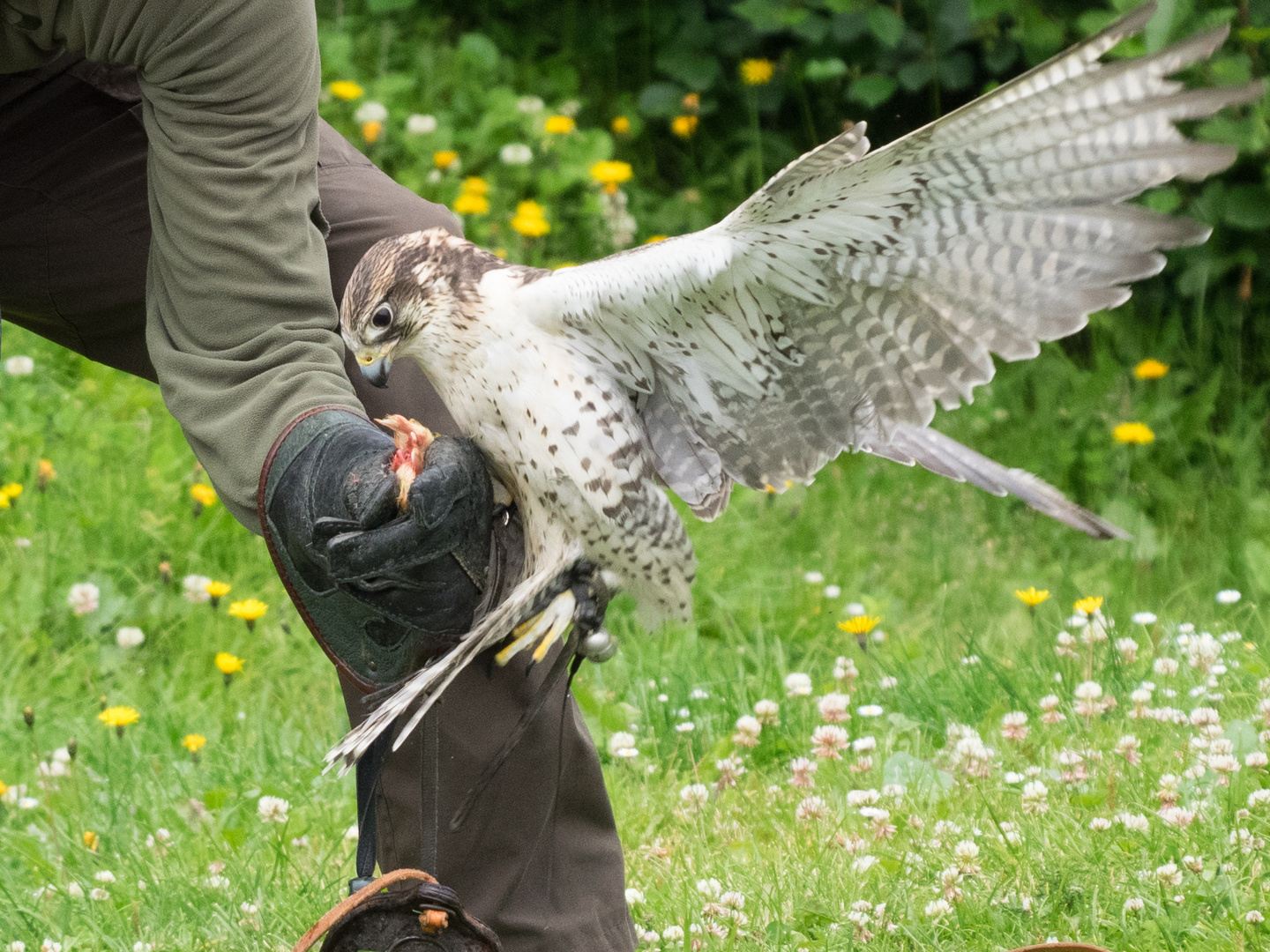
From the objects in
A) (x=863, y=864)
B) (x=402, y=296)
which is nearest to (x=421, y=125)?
(x=402, y=296)

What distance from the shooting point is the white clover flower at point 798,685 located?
10.1ft

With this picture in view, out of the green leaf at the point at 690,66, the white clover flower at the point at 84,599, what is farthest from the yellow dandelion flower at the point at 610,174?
the white clover flower at the point at 84,599

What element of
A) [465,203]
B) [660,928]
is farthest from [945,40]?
[660,928]

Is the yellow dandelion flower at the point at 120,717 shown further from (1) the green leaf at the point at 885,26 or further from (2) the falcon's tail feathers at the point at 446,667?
(1) the green leaf at the point at 885,26

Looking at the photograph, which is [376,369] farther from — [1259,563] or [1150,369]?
[1150,369]

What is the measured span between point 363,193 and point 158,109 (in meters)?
0.45

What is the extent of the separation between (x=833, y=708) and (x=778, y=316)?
0.90 meters

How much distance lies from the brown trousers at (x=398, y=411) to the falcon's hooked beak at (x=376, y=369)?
0.10 m

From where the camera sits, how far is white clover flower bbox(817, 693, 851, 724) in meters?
2.77

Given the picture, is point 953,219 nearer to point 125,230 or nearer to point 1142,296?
point 125,230

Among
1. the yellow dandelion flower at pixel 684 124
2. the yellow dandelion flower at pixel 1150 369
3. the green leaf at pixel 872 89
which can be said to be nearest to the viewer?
the yellow dandelion flower at pixel 1150 369

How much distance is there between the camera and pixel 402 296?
2117 millimetres

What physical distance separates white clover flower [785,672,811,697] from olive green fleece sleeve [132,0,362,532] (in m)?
1.40

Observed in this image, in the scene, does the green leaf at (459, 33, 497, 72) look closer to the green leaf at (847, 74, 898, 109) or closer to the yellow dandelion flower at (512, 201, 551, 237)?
the yellow dandelion flower at (512, 201, 551, 237)
